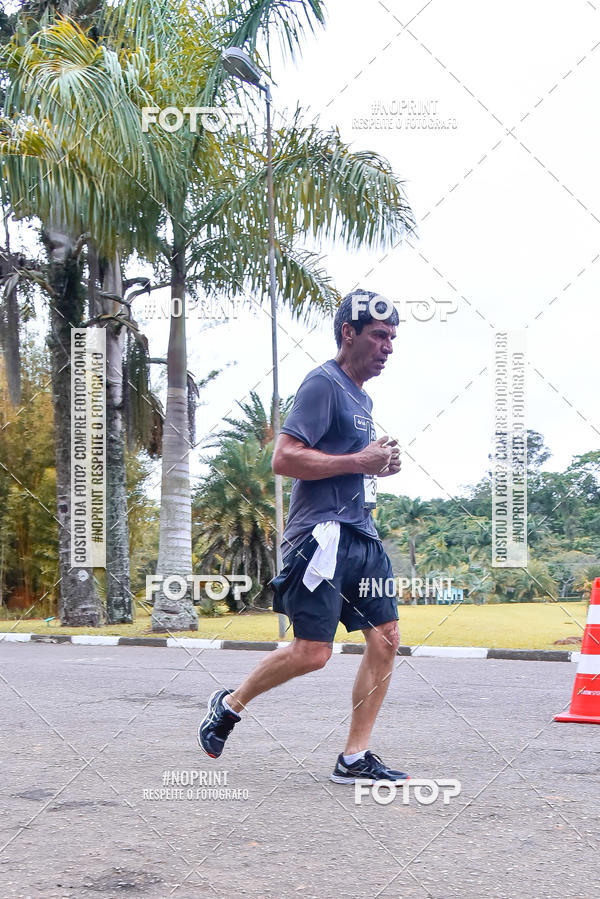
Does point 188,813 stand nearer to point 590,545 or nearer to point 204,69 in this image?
point 204,69

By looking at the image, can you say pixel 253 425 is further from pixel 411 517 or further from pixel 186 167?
pixel 411 517

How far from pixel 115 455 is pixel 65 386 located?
1307 millimetres

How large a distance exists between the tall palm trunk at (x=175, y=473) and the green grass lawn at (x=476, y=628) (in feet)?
2.57

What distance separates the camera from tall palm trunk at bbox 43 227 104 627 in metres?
14.7

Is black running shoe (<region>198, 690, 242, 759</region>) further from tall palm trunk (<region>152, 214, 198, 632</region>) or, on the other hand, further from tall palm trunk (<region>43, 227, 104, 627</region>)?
tall palm trunk (<region>43, 227, 104, 627</region>)

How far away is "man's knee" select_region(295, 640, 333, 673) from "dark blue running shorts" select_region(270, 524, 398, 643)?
0.06ft

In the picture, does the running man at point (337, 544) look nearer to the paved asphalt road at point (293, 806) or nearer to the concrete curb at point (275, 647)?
the paved asphalt road at point (293, 806)

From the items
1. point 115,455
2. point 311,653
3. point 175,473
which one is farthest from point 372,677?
point 115,455

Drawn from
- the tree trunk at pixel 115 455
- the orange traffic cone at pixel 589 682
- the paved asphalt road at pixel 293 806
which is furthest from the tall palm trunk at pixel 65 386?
the orange traffic cone at pixel 589 682

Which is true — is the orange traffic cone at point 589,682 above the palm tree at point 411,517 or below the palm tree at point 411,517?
below

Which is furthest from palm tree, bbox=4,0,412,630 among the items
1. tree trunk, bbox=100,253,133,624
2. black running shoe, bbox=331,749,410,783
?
black running shoe, bbox=331,749,410,783

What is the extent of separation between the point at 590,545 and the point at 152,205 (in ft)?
24.1

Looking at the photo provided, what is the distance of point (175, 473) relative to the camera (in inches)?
505

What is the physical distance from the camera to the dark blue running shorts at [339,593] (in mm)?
3098
